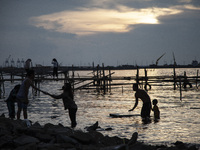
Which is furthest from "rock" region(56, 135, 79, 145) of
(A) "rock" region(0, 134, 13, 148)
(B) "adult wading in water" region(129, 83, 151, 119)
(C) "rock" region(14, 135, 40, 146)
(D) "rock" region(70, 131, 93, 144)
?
(B) "adult wading in water" region(129, 83, 151, 119)

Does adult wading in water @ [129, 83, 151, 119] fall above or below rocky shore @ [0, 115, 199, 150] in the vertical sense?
above

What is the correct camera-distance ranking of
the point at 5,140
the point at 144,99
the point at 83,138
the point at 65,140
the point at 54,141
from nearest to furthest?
the point at 5,140 < the point at 65,140 < the point at 54,141 < the point at 83,138 < the point at 144,99

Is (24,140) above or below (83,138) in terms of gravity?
above

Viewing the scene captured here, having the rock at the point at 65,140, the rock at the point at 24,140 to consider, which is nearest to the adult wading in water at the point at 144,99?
the rock at the point at 65,140

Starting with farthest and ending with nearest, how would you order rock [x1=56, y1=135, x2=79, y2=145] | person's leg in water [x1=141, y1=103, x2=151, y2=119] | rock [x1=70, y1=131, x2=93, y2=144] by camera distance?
person's leg in water [x1=141, y1=103, x2=151, y2=119]
rock [x1=70, y1=131, x2=93, y2=144]
rock [x1=56, y1=135, x2=79, y2=145]

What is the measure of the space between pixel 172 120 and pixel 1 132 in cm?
939

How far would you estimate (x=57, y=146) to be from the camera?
22.6 feet

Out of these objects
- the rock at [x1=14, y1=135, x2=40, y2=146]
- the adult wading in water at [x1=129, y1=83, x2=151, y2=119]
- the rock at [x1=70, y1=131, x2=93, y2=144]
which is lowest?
the rock at [x1=70, y1=131, x2=93, y2=144]

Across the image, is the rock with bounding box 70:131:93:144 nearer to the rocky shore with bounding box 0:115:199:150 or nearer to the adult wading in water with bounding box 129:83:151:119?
the rocky shore with bounding box 0:115:199:150

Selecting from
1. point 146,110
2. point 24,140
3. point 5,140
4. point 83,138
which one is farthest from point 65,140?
point 146,110

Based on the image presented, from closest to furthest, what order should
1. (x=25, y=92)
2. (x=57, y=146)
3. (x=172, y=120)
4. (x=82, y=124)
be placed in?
1. (x=57, y=146)
2. (x=25, y=92)
3. (x=82, y=124)
4. (x=172, y=120)

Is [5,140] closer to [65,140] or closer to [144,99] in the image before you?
[65,140]

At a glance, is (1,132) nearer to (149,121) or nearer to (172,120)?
(149,121)

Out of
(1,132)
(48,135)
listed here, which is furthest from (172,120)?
(1,132)
